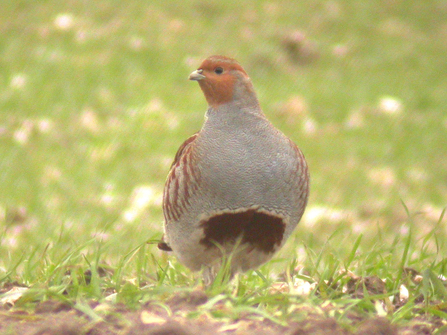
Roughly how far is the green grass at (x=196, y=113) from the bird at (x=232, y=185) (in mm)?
181

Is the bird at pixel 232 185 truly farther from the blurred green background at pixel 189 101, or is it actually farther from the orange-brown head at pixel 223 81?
the blurred green background at pixel 189 101

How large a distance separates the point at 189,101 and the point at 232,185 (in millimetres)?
3865

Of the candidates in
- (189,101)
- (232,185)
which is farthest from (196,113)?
(232,185)

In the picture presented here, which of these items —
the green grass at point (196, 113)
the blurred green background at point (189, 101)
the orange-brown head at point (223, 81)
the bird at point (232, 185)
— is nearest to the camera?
the bird at point (232, 185)

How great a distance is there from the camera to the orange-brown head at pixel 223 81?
155 inches

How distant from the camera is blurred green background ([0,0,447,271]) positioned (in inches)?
243

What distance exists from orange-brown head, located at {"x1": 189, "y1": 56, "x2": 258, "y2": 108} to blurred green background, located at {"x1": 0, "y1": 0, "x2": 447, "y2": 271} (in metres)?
1.26

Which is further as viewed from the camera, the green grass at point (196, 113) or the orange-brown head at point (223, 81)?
the green grass at point (196, 113)

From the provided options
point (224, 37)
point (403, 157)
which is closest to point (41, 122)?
point (224, 37)

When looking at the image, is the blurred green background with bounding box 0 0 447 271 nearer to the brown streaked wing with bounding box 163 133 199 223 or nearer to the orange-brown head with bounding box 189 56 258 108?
the brown streaked wing with bounding box 163 133 199 223

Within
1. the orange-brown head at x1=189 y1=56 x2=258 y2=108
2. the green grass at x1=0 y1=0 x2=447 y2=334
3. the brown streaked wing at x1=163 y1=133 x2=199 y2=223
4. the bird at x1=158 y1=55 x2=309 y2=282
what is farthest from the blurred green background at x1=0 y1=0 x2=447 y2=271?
the orange-brown head at x1=189 y1=56 x2=258 y2=108

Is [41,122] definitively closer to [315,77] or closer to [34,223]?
[34,223]

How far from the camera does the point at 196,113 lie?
7309 millimetres

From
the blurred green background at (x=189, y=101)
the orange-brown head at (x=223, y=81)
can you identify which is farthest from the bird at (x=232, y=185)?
the blurred green background at (x=189, y=101)
